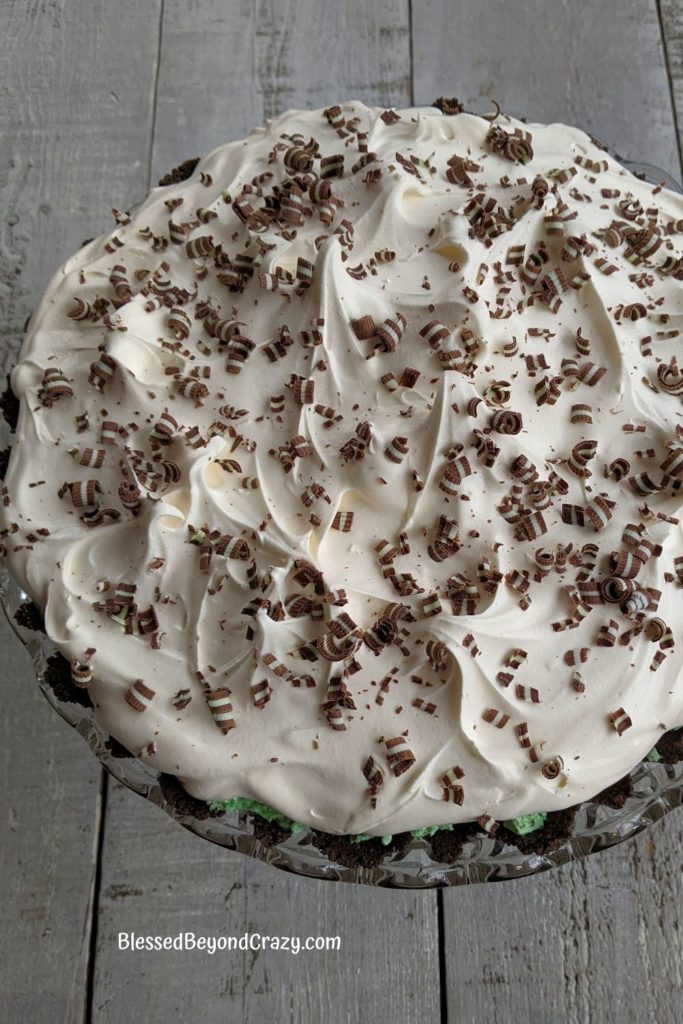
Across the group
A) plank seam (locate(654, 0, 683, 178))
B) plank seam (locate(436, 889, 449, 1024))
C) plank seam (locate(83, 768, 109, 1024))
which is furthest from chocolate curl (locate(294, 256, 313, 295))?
plank seam (locate(654, 0, 683, 178))

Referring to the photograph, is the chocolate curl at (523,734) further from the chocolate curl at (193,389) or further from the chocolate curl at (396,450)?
the chocolate curl at (193,389)

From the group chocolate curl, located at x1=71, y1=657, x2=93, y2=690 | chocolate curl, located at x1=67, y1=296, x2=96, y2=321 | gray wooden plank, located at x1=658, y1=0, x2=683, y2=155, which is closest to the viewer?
chocolate curl, located at x1=71, y1=657, x2=93, y2=690

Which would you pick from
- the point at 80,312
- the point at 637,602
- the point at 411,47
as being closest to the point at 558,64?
the point at 411,47

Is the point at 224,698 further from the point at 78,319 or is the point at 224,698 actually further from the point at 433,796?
the point at 78,319

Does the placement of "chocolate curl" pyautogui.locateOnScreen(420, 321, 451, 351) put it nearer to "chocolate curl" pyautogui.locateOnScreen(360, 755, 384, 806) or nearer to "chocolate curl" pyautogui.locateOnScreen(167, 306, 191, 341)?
"chocolate curl" pyautogui.locateOnScreen(167, 306, 191, 341)

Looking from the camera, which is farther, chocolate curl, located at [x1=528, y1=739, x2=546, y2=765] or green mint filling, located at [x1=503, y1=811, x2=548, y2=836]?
green mint filling, located at [x1=503, y1=811, x2=548, y2=836]

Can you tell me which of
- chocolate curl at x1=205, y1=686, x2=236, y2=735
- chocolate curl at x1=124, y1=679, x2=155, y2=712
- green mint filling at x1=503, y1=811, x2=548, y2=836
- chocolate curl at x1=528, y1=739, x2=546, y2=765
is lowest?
green mint filling at x1=503, y1=811, x2=548, y2=836
